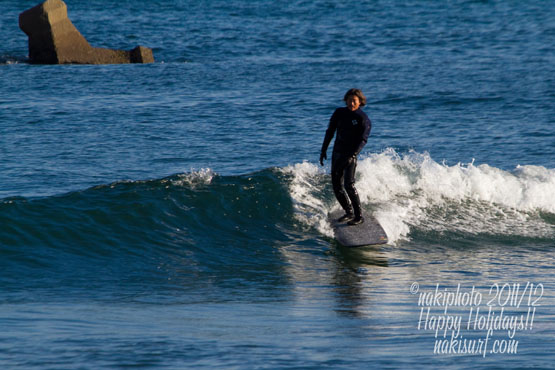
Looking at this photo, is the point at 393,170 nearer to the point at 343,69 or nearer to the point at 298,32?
the point at 343,69

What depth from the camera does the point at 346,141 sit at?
8891 mm

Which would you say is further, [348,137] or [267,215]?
[267,215]

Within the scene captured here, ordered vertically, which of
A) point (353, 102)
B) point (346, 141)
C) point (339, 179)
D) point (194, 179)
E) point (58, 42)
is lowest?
point (194, 179)

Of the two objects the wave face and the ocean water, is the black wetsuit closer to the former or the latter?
the ocean water

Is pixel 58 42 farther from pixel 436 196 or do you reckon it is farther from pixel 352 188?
pixel 352 188

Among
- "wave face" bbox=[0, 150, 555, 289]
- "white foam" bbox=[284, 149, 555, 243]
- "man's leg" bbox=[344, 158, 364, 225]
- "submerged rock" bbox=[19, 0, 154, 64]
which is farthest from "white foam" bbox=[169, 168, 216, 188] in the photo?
"submerged rock" bbox=[19, 0, 154, 64]

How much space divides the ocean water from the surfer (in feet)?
3.23

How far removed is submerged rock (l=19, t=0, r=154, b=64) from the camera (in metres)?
21.9

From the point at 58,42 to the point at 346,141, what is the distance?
16.7 meters

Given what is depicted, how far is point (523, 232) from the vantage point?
36.7ft

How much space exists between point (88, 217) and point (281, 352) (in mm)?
5384

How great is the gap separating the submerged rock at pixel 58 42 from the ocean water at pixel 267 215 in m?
0.66

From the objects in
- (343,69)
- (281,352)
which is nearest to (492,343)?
(281,352)

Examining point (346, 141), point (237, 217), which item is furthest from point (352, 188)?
point (237, 217)
